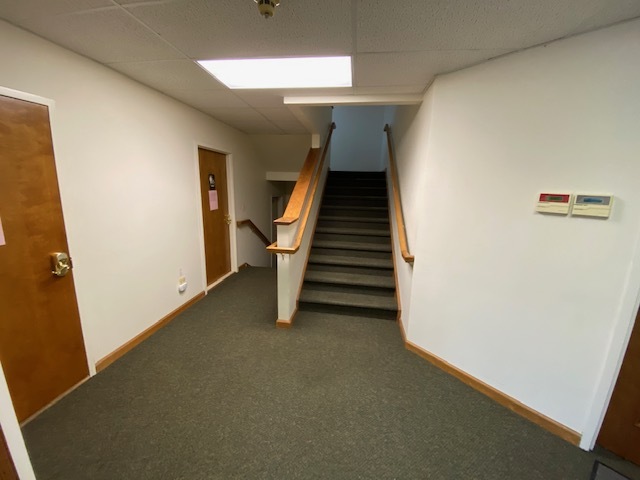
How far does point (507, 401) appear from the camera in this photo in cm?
170

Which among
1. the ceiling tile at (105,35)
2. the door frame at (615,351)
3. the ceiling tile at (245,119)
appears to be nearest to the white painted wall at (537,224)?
the door frame at (615,351)

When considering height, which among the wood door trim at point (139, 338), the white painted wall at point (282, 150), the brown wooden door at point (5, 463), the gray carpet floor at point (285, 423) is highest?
the white painted wall at point (282, 150)

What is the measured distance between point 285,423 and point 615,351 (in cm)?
183

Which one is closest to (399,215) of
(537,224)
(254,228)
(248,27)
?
(537,224)

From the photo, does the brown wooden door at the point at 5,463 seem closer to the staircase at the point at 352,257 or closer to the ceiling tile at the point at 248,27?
the ceiling tile at the point at 248,27

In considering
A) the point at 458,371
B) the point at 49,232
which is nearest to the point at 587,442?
the point at 458,371

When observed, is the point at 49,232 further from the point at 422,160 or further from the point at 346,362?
the point at 422,160

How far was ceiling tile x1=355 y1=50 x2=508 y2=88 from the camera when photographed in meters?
1.55

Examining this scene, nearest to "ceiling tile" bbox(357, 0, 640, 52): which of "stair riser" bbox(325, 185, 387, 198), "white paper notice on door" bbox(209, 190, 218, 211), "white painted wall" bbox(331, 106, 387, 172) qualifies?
"white paper notice on door" bbox(209, 190, 218, 211)

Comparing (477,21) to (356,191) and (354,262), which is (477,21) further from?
(356,191)

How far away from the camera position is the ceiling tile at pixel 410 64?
1.55m

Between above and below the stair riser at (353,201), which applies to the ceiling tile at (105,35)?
above

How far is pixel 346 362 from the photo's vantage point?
6.94 ft

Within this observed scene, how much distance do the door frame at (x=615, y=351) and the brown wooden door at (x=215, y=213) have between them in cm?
359
